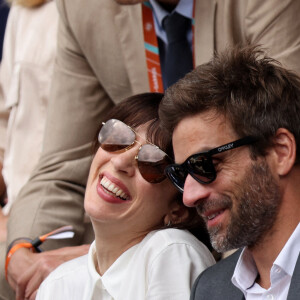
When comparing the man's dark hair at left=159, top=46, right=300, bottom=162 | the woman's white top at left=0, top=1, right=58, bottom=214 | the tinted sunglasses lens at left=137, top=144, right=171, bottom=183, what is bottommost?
the woman's white top at left=0, top=1, right=58, bottom=214

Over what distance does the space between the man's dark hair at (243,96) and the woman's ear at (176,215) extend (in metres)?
0.35

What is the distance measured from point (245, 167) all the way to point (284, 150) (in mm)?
103

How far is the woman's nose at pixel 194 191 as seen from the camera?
215cm

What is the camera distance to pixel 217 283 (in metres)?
2.24

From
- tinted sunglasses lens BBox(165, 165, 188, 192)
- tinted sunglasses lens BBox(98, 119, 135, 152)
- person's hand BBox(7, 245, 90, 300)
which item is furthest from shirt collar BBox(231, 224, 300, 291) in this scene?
person's hand BBox(7, 245, 90, 300)

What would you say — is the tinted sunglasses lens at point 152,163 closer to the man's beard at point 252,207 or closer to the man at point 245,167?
the man at point 245,167

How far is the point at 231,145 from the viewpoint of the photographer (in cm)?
210

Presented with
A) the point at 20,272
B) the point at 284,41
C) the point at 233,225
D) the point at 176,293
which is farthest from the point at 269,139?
the point at 20,272

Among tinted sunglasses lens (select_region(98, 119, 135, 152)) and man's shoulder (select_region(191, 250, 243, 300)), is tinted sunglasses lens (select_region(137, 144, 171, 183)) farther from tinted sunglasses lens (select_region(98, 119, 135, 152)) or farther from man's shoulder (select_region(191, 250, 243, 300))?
man's shoulder (select_region(191, 250, 243, 300))

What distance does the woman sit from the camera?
8.04ft

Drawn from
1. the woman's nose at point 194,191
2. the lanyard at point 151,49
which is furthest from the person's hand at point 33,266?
the woman's nose at point 194,191

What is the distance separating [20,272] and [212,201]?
1199mm

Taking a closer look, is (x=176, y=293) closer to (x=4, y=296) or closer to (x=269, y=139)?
(x=269, y=139)

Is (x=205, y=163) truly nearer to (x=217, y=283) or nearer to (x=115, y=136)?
(x=217, y=283)
